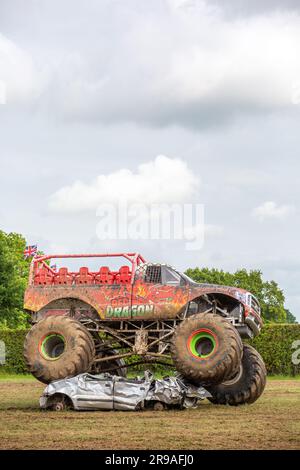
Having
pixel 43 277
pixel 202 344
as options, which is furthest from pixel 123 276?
pixel 202 344

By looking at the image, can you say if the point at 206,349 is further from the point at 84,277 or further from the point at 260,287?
the point at 260,287

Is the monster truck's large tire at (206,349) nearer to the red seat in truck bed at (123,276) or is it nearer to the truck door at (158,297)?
the truck door at (158,297)

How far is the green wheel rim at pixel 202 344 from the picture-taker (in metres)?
16.6

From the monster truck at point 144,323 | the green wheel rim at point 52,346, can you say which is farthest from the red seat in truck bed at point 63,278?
the green wheel rim at point 52,346

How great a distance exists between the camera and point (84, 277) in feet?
58.7

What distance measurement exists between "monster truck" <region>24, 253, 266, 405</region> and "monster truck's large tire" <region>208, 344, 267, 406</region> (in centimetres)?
2

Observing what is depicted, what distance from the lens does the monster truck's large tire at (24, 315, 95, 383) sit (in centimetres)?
1672

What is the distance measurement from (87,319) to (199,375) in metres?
3.02

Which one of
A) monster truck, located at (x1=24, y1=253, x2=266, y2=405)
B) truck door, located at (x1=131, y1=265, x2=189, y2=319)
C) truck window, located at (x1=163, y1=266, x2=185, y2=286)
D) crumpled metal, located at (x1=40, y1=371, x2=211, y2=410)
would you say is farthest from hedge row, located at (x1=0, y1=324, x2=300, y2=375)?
crumpled metal, located at (x1=40, y1=371, x2=211, y2=410)

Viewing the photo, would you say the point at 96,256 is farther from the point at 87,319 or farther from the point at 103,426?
the point at 103,426

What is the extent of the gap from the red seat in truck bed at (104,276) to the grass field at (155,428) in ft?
9.94

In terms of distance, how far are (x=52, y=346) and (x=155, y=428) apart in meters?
5.01

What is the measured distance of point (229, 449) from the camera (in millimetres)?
10617
